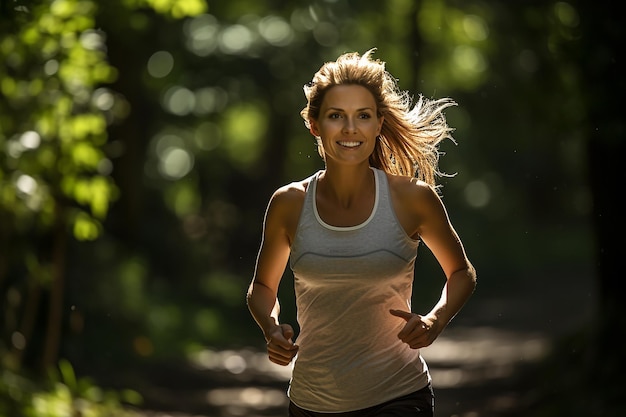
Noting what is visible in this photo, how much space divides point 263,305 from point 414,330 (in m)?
0.66

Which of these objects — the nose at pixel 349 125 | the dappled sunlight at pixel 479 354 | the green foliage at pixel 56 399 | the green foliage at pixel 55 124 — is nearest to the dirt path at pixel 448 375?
the dappled sunlight at pixel 479 354

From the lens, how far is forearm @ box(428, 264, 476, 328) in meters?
4.63

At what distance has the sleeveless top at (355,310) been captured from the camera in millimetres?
4531

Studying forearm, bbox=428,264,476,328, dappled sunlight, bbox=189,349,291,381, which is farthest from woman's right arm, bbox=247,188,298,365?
dappled sunlight, bbox=189,349,291,381

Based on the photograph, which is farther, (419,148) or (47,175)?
(47,175)

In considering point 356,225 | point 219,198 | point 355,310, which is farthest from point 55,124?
point 219,198

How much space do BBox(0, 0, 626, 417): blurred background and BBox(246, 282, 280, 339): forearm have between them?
119 inches

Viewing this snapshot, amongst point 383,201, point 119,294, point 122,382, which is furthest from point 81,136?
point 119,294

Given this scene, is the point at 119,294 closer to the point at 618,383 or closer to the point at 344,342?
the point at 618,383

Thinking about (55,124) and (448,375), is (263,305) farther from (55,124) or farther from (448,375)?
(448,375)

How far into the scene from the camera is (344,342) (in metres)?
4.59

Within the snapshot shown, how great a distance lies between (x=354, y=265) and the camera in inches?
177

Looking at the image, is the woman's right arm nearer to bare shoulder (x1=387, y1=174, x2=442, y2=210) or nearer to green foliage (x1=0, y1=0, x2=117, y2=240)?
bare shoulder (x1=387, y1=174, x2=442, y2=210)

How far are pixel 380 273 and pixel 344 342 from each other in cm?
29
